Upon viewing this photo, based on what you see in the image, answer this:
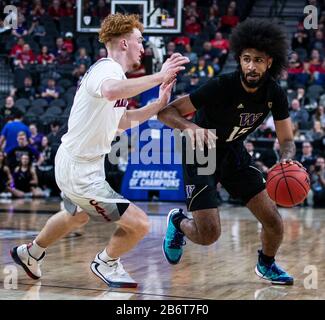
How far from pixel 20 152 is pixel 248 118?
10007 millimetres

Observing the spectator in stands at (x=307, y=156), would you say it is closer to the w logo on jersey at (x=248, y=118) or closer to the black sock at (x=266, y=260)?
the black sock at (x=266, y=260)

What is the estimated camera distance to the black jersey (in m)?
5.48

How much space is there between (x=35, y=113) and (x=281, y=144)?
1233cm

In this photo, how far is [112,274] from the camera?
17.8 ft

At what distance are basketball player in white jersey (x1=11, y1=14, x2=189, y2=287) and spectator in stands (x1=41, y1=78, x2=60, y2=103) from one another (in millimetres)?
12446

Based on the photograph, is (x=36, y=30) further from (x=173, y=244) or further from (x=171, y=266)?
(x=173, y=244)

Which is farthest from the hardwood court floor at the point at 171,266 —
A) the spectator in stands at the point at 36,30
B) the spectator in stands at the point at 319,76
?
the spectator in stands at the point at 36,30

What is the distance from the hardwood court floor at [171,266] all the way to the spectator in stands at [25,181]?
4.21 metres

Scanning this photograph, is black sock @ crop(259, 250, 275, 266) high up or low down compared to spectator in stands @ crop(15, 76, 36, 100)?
down

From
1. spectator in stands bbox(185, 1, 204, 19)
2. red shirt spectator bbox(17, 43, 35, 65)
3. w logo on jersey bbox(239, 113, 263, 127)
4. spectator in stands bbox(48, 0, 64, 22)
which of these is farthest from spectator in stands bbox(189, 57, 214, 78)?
w logo on jersey bbox(239, 113, 263, 127)

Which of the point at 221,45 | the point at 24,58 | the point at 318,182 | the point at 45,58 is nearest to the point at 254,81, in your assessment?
the point at 318,182

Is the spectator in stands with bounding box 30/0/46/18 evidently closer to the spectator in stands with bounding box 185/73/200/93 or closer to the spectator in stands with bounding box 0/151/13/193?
the spectator in stands with bounding box 185/73/200/93

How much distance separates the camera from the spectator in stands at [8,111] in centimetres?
1584

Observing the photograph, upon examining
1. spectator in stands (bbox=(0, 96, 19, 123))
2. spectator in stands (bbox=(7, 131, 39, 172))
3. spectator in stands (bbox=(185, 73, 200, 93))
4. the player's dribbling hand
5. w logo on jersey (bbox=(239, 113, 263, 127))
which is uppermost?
w logo on jersey (bbox=(239, 113, 263, 127))
